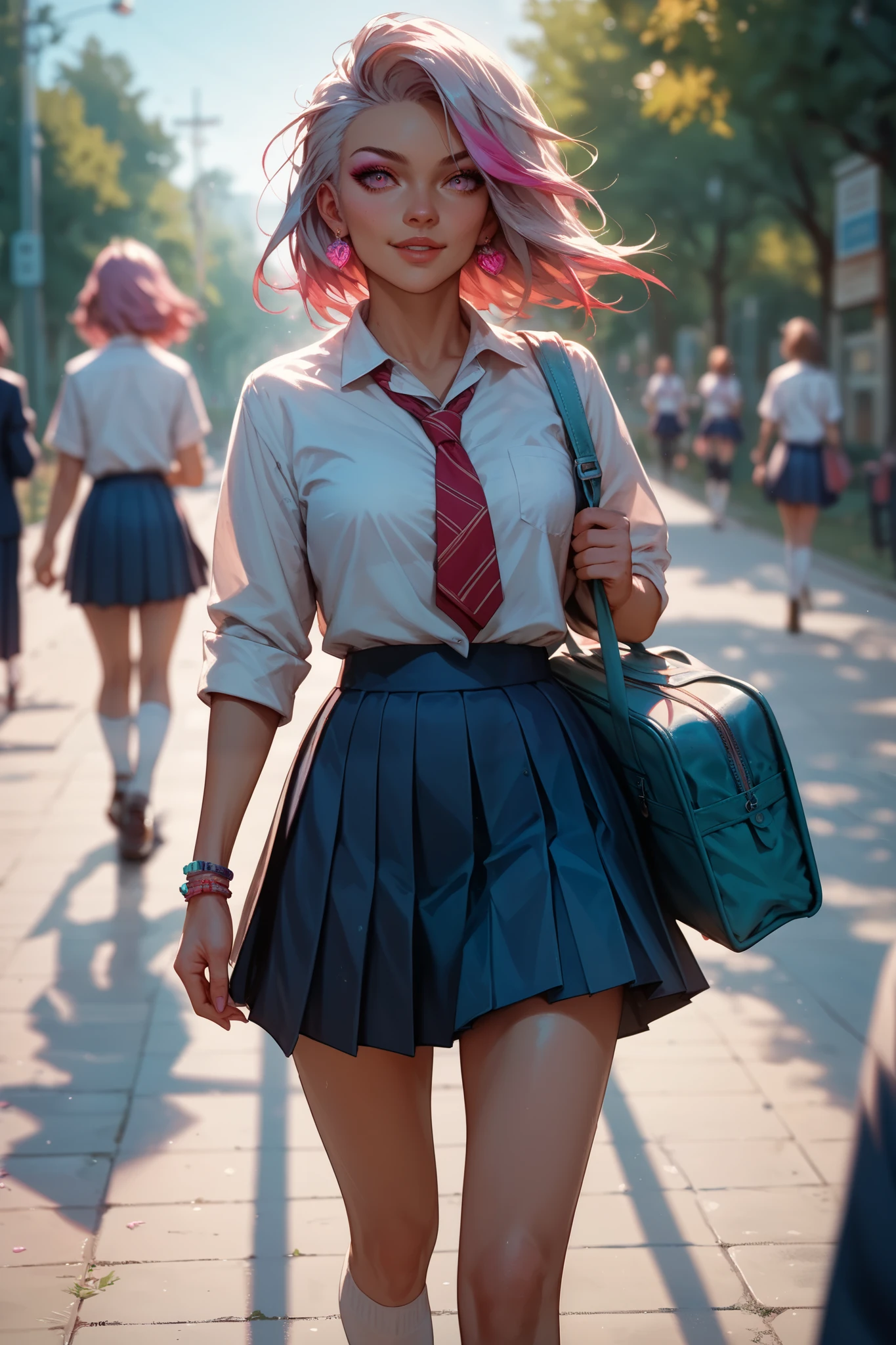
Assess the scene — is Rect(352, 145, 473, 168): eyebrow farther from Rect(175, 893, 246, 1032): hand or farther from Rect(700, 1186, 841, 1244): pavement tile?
Rect(700, 1186, 841, 1244): pavement tile

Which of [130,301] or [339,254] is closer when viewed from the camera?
[339,254]

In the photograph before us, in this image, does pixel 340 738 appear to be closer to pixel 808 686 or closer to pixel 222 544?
pixel 222 544

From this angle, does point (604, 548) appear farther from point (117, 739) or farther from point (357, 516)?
point (117, 739)

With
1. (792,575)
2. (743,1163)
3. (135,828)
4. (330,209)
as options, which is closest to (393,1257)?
(330,209)

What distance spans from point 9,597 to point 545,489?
6430mm

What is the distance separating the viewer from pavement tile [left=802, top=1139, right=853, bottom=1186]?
3.77 m

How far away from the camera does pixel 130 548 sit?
631cm

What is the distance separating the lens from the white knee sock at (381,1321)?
2434 mm

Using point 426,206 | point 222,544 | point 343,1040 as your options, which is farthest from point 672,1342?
point 426,206

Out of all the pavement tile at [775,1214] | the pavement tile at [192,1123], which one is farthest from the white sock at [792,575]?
the pavement tile at [775,1214]

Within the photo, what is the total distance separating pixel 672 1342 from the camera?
3066mm

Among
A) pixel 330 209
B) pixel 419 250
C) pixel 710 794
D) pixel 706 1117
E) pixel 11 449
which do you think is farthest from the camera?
pixel 11 449

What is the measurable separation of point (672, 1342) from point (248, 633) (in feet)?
5.14

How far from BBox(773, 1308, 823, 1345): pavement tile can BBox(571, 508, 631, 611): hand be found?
1.45m
